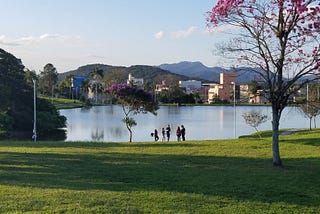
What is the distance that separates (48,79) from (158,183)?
120 metres

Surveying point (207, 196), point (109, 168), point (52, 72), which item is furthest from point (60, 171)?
point (52, 72)

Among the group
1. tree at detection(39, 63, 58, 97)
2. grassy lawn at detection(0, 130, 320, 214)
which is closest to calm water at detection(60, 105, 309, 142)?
grassy lawn at detection(0, 130, 320, 214)

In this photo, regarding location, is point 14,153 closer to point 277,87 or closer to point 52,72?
point 277,87

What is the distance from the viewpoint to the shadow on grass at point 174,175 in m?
9.59

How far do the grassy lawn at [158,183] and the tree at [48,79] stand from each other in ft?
359

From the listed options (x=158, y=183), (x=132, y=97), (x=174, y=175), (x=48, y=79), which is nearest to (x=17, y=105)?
(x=132, y=97)

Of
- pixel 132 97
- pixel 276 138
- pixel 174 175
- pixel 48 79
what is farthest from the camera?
pixel 48 79

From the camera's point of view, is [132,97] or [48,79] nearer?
[132,97]

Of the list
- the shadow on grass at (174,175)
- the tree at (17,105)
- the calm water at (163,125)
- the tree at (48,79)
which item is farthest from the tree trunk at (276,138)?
the tree at (48,79)

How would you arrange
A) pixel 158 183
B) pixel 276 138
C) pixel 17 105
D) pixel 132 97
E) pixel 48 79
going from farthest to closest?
pixel 48 79 → pixel 17 105 → pixel 132 97 → pixel 276 138 → pixel 158 183

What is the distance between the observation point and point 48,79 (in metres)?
126

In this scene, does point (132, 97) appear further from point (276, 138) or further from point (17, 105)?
point (17, 105)

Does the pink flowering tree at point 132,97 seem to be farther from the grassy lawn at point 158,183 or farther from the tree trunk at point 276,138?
the tree trunk at point 276,138

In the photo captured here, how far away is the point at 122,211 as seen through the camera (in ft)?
24.4
